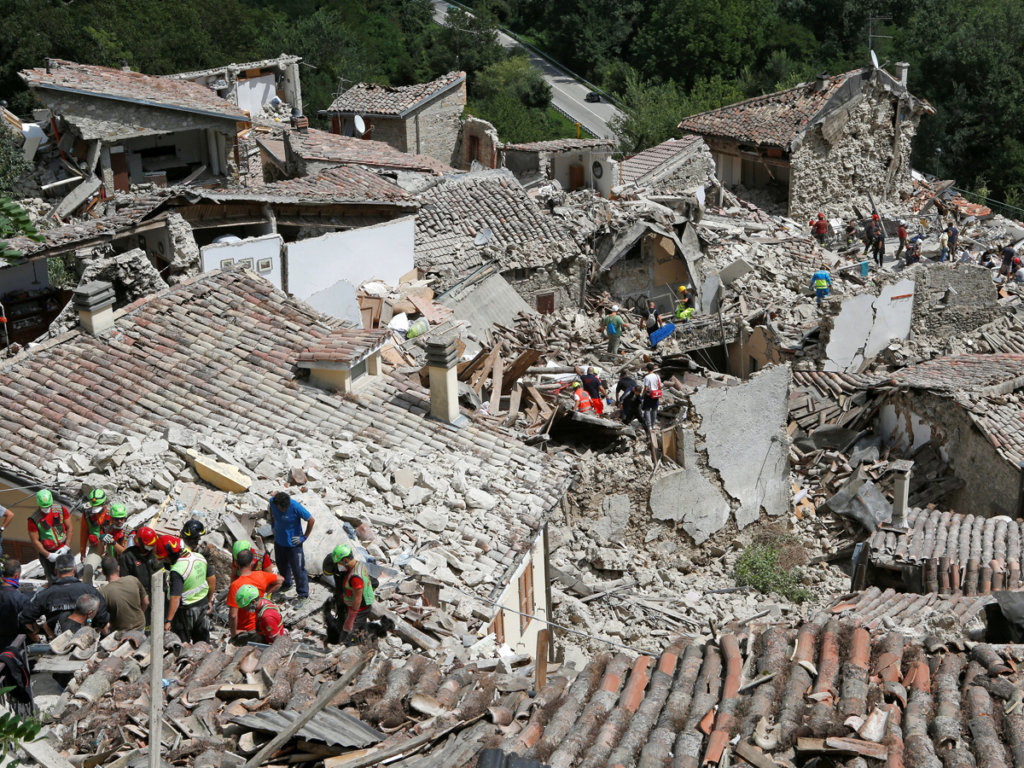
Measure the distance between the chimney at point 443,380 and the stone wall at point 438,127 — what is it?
958 inches

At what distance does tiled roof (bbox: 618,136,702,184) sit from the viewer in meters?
31.4

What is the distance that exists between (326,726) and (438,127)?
3303cm

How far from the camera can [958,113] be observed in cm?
5225

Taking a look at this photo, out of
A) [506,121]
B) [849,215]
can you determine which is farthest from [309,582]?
[506,121]

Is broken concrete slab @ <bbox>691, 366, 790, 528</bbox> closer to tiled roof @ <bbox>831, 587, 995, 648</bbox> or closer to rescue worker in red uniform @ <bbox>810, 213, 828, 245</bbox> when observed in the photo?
tiled roof @ <bbox>831, 587, 995, 648</bbox>

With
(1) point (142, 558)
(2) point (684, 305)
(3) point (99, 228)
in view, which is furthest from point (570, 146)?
(1) point (142, 558)

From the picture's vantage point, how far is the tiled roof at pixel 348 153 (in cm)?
2745

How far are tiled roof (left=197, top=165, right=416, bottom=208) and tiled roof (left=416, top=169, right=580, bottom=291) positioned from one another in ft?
5.63

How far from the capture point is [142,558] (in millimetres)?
9992

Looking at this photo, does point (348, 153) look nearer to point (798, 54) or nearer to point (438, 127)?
point (438, 127)

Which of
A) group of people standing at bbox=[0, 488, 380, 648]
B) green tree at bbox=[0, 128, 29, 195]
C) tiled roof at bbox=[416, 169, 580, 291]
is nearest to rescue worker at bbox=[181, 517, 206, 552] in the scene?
group of people standing at bbox=[0, 488, 380, 648]

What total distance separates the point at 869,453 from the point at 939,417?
1305mm

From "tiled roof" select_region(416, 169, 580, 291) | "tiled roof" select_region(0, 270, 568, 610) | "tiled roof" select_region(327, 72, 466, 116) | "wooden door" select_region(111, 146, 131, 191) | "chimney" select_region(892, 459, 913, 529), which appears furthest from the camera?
"tiled roof" select_region(327, 72, 466, 116)

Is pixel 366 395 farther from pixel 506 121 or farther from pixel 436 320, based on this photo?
pixel 506 121
